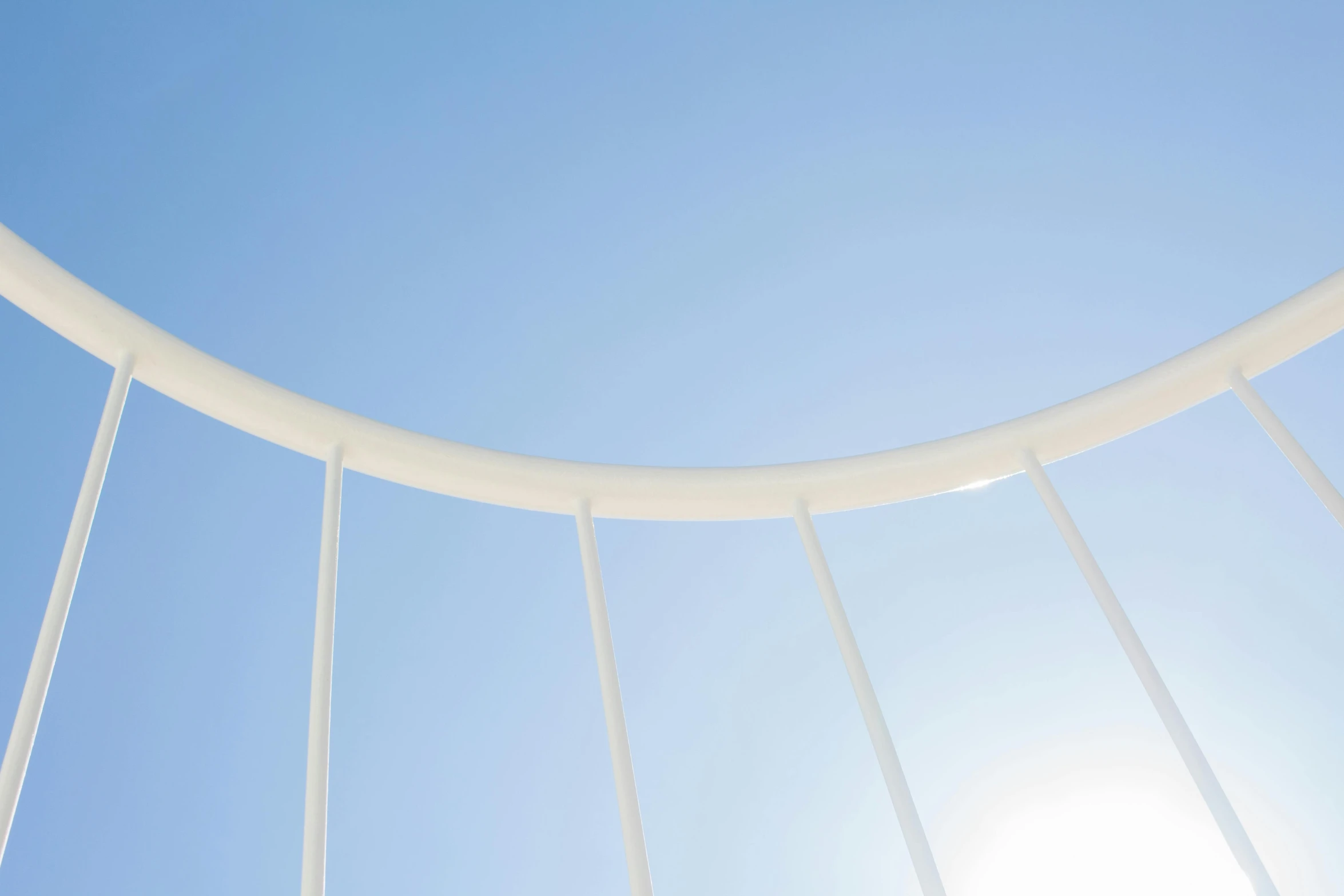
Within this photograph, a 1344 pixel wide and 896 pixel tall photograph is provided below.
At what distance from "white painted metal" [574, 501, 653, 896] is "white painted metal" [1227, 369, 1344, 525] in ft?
1.51

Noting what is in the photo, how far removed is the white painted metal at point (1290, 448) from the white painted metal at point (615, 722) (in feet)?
1.51

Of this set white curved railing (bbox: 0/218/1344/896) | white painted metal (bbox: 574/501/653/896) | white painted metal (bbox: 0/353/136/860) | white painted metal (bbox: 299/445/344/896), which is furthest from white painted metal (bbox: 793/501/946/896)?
white painted metal (bbox: 0/353/136/860)

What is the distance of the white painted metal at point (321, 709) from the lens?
457 mm

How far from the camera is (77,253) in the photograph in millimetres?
3729

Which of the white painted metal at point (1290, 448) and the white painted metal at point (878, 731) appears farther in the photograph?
the white painted metal at point (1290, 448)

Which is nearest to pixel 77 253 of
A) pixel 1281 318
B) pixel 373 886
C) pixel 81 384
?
pixel 81 384

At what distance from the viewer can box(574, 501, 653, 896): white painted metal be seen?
52 cm

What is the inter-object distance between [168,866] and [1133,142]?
526cm

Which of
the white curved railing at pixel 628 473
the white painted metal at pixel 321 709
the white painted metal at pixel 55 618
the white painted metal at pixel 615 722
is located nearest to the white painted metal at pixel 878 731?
the white curved railing at pixel 628 473

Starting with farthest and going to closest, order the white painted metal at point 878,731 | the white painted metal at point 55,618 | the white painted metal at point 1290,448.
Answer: the white painted metal at point 1290,448 < the white painted metal at point 878,731 < the white painted metal at point 55,618

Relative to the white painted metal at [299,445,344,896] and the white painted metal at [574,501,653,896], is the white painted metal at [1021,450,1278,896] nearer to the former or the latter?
the white painted metal at [574,501,653,896]

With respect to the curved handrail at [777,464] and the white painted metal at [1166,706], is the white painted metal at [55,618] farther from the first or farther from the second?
the white painted metal at [1166,706]

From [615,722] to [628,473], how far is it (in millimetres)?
208

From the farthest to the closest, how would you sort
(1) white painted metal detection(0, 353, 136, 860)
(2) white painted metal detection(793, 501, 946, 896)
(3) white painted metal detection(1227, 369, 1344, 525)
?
(3) white painted metal detection(1227, 369, 1344, 525) < (2) white painted metal detection(793, 501, 946, 896) < (1) white painted metal detection(0, 353, 136, 860)
